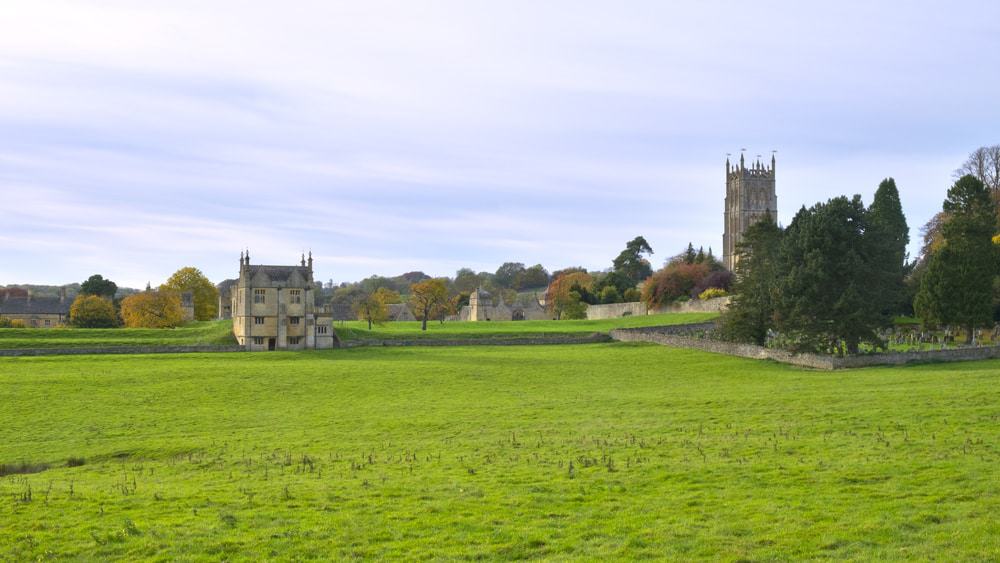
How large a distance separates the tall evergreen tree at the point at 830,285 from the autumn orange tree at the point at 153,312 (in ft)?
232

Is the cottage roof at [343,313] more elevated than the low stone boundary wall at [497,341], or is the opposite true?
the cottage roof at [343,313]

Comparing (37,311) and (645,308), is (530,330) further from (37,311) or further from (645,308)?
(37,311)

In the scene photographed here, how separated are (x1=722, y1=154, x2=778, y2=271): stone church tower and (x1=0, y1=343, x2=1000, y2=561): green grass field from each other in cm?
12324

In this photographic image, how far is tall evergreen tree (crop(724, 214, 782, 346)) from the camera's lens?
6106cm

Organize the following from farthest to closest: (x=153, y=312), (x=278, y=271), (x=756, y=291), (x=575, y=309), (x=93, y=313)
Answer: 1. (x=575, y=309)
2. (x=93, y=313)
3. (x=153, y=312)
4. (x=278, y=271)
5. (x=756, y=291)

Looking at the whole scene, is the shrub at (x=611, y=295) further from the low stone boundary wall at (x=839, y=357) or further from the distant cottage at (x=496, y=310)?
the low stone boundary wall at (x=839, y=357)

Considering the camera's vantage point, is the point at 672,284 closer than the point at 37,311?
Yes

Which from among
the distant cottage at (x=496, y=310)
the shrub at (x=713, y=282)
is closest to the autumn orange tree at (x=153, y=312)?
the distant cottage at (x=496, y=310)

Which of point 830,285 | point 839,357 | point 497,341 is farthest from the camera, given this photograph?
point 497,341

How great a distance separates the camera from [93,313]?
342 ft

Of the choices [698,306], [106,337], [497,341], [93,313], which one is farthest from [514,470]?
[93,313]

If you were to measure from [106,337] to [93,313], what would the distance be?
3265 cm

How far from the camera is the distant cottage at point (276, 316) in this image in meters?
73.9

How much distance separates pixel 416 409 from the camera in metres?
37.3
